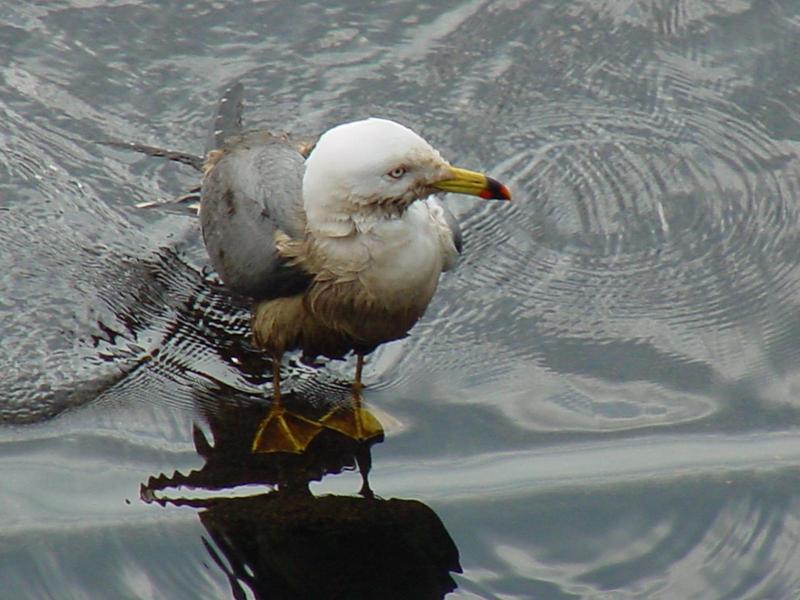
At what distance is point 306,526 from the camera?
4.91m

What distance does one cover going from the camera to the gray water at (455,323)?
4848mm

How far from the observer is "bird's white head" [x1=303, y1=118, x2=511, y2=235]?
4762 millimetres

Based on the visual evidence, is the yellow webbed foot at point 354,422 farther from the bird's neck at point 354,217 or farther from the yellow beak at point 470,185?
the yellow beak at point 470,185

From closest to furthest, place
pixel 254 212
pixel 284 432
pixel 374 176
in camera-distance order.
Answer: pixel 374 176, pixel 284 432, pixel 254 212

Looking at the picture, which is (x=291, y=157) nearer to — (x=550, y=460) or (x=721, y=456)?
(x=550, y=460)

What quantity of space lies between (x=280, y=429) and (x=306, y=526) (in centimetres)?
54

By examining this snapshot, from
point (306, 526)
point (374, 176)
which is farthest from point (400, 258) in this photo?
point (306, 526)

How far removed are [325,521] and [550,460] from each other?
88cm

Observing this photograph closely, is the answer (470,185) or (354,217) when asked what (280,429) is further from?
(470,185)

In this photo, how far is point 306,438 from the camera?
5.37 metres

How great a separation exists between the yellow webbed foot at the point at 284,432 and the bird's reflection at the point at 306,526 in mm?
28

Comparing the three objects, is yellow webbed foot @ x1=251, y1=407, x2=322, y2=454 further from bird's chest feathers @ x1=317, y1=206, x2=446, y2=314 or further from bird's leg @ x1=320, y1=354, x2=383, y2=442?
bird's chest feathers @ x1=317, y1=206, x2=446, y2=314

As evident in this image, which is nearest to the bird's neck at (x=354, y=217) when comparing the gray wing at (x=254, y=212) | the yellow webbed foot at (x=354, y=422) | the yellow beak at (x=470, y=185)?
the yellow beak at (x=470, y=185)

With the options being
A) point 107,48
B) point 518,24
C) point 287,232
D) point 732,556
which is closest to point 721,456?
point 732,556
